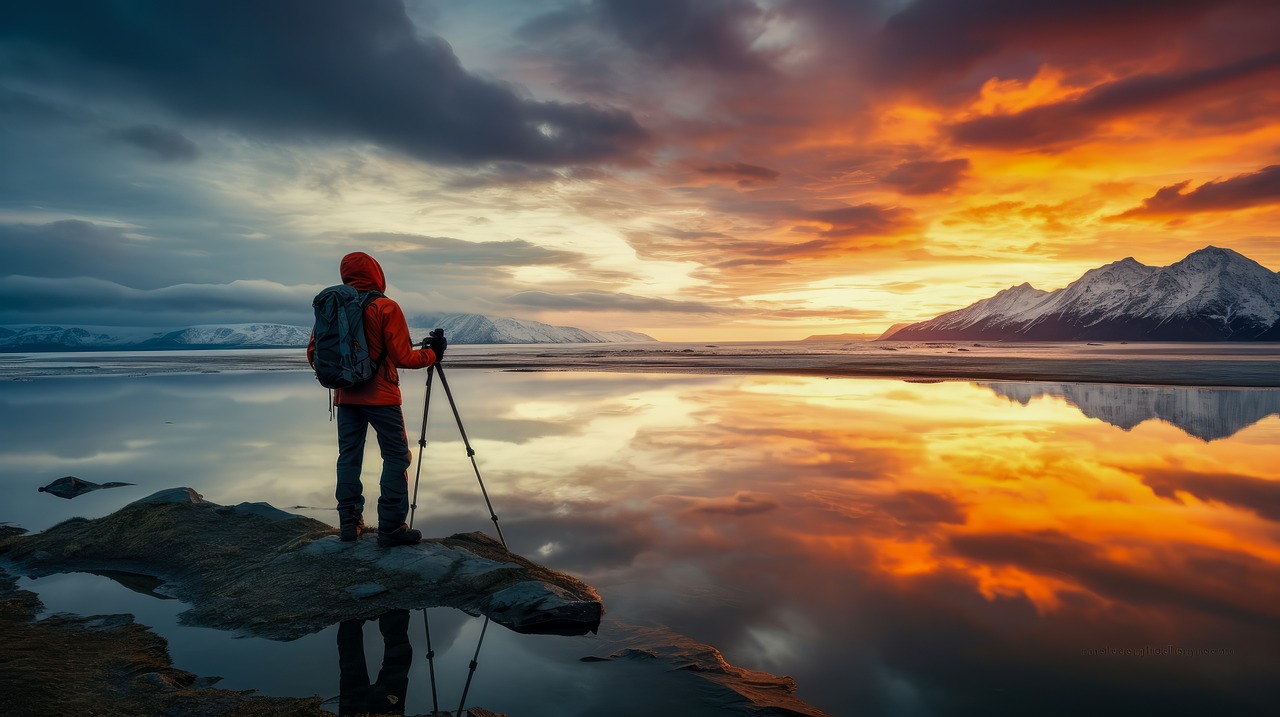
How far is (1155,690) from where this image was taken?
5.04 m

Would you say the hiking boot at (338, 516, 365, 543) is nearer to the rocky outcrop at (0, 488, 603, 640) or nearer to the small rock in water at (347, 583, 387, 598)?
the rocky outcrop at (0, 488, 603, 640)

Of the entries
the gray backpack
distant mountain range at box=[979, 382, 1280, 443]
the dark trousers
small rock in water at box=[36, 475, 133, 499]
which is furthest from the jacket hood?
distant mountain range at box=[979, 382, 1280, 443]

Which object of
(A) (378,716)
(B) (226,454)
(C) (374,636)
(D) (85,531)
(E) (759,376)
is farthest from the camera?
(E) (759,376)

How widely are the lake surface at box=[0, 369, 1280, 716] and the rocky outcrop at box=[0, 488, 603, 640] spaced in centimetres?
32

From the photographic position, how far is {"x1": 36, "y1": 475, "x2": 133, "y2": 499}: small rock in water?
12.4m

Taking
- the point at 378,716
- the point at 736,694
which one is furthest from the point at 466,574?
the point at 736,694

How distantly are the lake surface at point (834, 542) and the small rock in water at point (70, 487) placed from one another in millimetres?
476

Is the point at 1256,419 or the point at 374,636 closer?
the point at 374,636

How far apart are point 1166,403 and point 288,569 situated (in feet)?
104

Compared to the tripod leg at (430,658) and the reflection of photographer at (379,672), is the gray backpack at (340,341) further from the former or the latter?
the tripod leg at (430,658)

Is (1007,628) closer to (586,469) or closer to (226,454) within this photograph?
(586,469)

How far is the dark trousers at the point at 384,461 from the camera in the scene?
25.2 ft

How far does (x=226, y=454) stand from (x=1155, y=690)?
18.9m

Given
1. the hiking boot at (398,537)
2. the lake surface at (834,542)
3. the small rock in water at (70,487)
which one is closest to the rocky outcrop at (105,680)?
the lake surface at (834,542)
